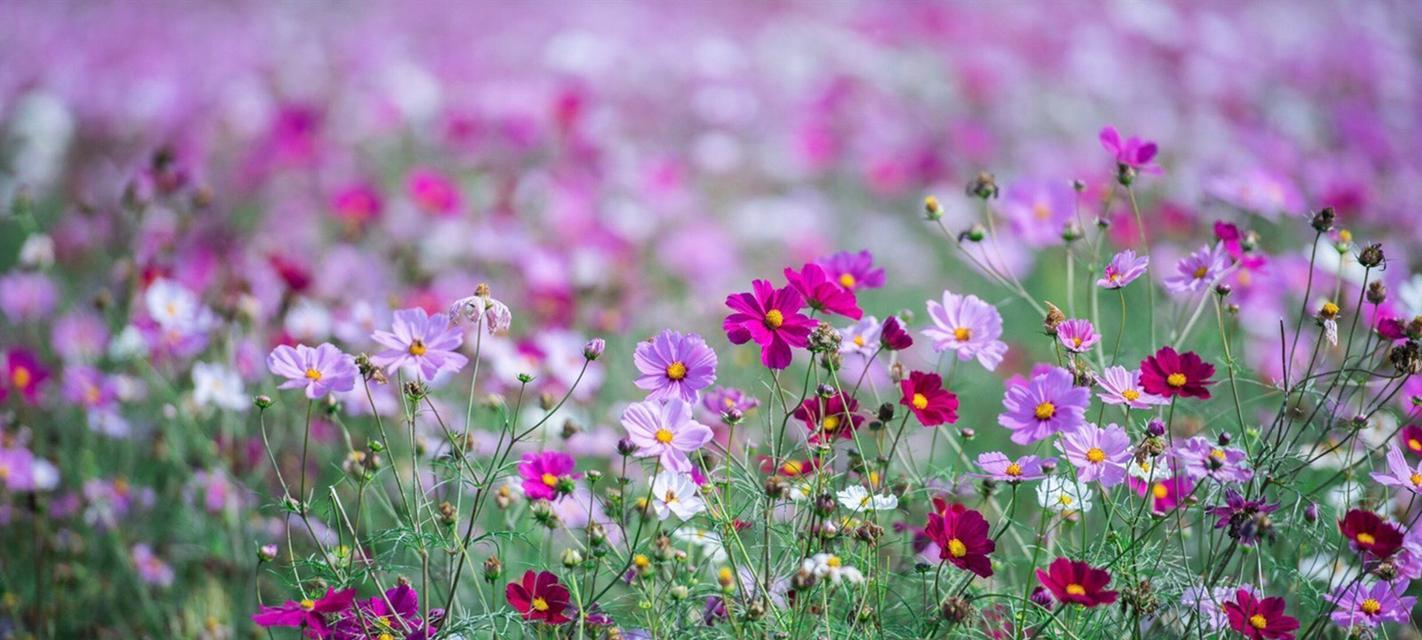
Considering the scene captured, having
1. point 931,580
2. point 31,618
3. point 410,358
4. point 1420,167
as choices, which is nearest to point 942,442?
point 931,580

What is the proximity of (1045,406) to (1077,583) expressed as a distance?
21cm

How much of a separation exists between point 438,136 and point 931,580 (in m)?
3.15

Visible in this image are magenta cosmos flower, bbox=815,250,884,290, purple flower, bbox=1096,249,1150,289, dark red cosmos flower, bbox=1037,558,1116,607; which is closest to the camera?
dark red cosmos flower, bbox=1037,558,1116,607

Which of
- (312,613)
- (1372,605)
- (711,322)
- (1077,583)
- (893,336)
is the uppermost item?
(711,322)

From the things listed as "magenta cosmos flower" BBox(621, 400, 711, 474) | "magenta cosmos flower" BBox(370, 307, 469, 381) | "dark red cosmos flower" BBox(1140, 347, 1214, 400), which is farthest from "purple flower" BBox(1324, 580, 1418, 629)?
"magenta cosmos flower" BBox(370, 307, 469, 381)

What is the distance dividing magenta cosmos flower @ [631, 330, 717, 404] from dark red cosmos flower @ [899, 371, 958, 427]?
22 cm

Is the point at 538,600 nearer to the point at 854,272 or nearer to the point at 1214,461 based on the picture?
the point at 854,272

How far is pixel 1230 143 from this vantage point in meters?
4.01

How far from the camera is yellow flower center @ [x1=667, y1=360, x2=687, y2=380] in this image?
1.21m

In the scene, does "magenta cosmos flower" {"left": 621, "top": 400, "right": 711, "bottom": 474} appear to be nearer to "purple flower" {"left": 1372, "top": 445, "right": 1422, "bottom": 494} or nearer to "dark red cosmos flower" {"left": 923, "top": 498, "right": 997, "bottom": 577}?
"dark red cosmos flower" {"left": 923, "top": 498, "right": 997, "bottom": 577}

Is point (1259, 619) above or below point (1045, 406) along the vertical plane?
below

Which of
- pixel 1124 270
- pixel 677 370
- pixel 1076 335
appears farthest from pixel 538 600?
pixel 1124 270

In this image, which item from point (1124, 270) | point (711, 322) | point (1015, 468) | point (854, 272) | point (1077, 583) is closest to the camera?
point (1077, 583)

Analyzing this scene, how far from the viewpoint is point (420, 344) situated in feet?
4.21
